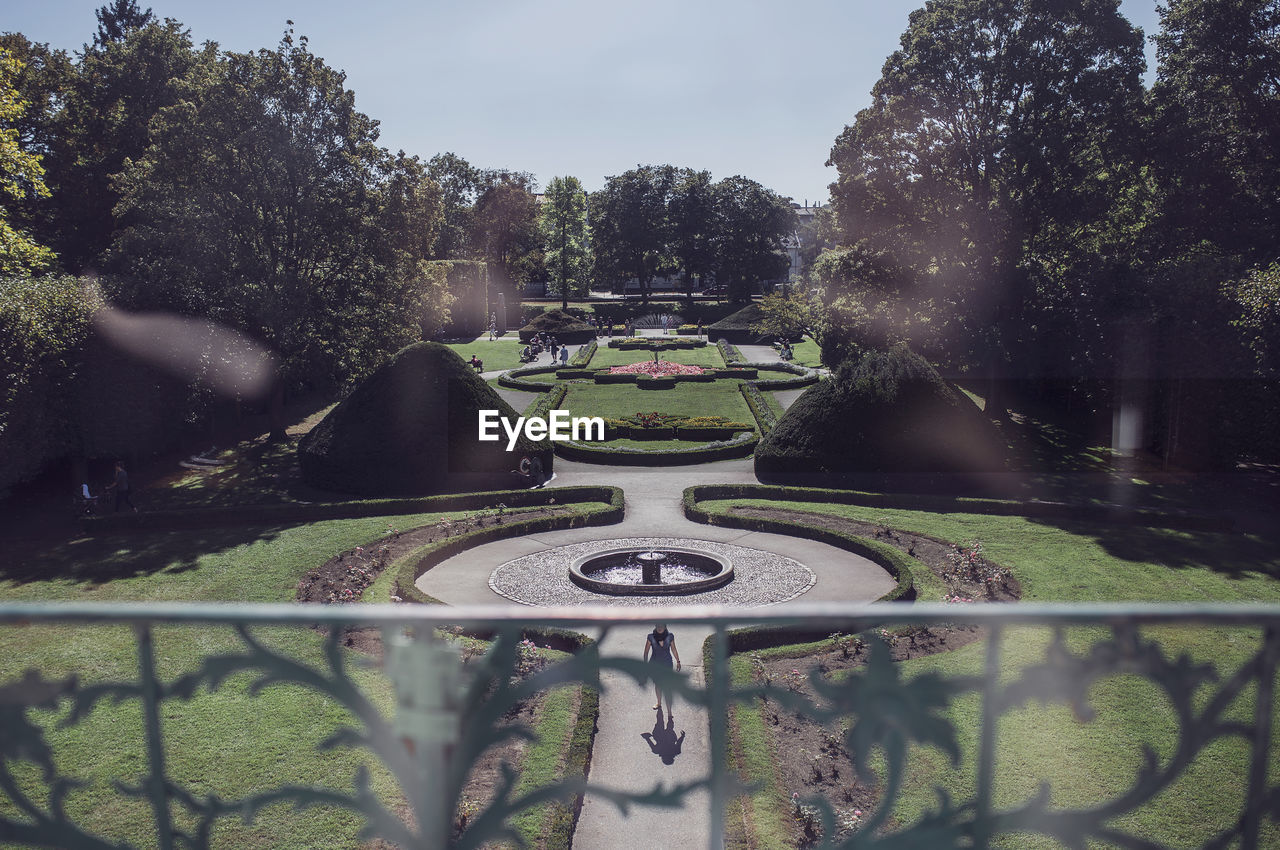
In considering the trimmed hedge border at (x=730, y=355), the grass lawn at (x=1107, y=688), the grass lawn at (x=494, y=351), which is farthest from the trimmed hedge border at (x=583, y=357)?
the grass lawn at (x=1107, y=688)

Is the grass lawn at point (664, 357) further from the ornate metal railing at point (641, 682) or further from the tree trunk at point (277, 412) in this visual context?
the ornate metal railing at point (641, 682)

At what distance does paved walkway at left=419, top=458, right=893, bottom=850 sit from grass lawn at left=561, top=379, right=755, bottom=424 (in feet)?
25.4

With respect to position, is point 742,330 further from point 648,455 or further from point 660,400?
point 648,455

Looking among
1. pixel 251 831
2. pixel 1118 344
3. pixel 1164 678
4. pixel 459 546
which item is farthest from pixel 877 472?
pixel 1164 678

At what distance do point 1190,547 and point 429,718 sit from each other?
18.6m

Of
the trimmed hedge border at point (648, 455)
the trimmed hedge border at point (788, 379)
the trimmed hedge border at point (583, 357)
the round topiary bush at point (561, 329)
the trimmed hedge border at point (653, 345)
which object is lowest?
the trimmed hedge border at point (648, 455)

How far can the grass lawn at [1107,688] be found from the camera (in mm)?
8180

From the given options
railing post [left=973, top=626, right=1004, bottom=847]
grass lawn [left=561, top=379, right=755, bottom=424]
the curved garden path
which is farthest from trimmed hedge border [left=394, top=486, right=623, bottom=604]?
railing post [left=973, top=626, right=1004, bottom=847]

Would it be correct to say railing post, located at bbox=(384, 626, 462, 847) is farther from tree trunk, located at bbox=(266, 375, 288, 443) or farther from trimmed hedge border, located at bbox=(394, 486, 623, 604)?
tree trunk, located at bbox=(266, 375, 288, 443)

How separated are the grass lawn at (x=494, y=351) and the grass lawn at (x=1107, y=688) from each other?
113 ft

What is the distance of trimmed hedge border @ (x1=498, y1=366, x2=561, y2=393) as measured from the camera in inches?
1558

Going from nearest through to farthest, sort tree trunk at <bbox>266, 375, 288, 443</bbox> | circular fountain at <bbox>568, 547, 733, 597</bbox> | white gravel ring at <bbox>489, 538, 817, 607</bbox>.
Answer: white gravel ring at <bbox>489, 538, 817, 607</bbox>, circular fountain at <bbox>568, 547, 733, 597</bbox>, tree trunk at <bbox>266, 375, 288, 443</bbox>

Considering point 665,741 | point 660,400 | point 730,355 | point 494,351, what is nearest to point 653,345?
point 730,355

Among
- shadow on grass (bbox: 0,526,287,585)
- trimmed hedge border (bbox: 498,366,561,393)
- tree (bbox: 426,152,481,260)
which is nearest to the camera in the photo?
shadow on grass (bbox: 0,526,287,585)
